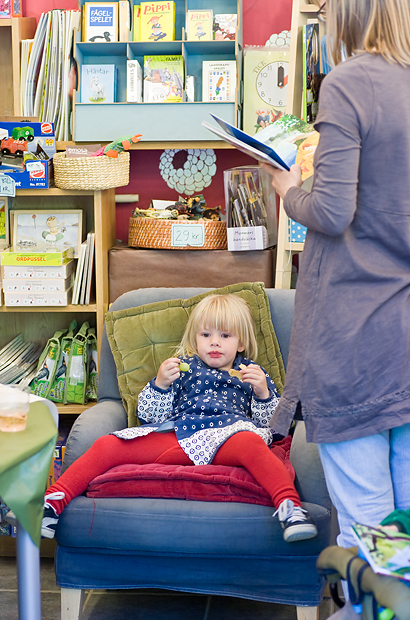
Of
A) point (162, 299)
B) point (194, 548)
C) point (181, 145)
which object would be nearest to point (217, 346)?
point (162, 299)

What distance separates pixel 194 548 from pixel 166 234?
3.68ft

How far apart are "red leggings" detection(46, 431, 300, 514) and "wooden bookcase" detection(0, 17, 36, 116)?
4.61 feet

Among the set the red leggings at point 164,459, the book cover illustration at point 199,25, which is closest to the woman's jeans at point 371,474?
the red leggings at point 164,459

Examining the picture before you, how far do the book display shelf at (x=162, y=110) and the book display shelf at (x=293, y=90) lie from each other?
0.97 ft

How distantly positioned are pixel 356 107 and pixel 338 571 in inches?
27.1

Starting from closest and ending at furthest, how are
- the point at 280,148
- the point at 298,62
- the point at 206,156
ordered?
the point at 280,148 → the point at 298,62 → the point at 206,156

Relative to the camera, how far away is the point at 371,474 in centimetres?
107

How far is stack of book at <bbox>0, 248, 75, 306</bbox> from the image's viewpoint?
2.23 metres

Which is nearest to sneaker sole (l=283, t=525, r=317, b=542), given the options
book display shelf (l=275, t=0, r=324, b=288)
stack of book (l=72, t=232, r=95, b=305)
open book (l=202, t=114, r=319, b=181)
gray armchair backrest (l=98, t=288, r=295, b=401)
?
gray armchair backrest (l=98, t=288, r=295, b=401)

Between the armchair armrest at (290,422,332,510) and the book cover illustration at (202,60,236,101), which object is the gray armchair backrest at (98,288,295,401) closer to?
the armchair armrest at (290,422,332,510)

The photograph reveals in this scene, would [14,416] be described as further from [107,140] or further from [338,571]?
[107,140]

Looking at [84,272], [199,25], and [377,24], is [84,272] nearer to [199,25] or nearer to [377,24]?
[199,25]

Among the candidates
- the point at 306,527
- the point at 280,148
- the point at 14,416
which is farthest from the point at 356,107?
the point at 306,527

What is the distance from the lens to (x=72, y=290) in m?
2.37
